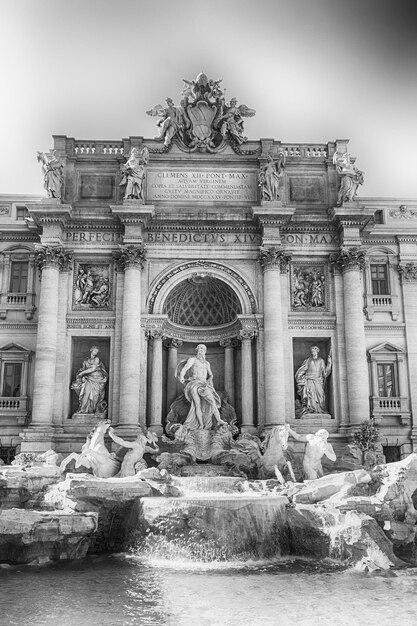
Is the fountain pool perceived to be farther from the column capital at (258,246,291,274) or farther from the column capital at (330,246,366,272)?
the column capital at (330,246,366,272)

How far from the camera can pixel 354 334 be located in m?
26.7

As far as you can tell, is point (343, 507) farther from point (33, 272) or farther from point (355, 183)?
point (33, 272)

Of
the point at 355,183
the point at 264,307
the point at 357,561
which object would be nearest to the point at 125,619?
the point at 357,561

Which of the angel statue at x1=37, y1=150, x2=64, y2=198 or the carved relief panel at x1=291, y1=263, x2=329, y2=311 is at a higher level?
the angel statue at x1=37, y1=150, x2=64, y2=198

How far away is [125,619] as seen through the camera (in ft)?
38.4

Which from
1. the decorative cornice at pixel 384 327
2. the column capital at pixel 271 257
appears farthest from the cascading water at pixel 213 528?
the decorative cornice at pixel 384 327

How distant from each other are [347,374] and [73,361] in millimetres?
11281

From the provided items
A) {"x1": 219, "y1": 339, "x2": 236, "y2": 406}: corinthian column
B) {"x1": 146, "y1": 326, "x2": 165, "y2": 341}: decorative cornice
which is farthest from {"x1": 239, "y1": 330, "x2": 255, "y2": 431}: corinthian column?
{"x1": 146, "y1": 326, "x2": 165, "y2": 341}: decorative cornice

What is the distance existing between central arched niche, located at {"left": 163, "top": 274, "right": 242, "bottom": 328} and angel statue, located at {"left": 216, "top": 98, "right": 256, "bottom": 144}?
6.41 metres

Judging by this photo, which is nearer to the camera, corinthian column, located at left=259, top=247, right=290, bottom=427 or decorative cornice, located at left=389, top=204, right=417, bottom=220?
corinthian column, located at left=259, top=247, right=290, bottom=427

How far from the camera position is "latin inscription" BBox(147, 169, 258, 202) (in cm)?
2864

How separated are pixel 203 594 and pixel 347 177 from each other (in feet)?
63.7

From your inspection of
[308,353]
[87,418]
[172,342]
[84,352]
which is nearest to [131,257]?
[172,342]

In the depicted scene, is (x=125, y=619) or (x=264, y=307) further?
(x=264, y=307)
